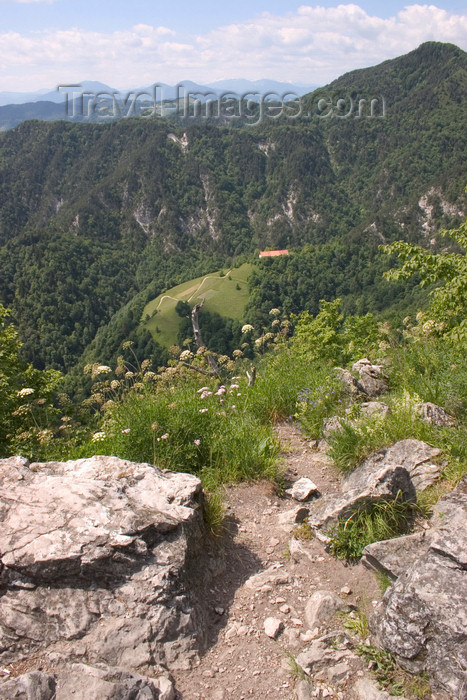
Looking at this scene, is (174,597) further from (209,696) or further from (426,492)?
(426,492)

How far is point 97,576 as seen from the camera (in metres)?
3.72

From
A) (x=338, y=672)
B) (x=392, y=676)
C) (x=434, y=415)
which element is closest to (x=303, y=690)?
(x=338, y=672)

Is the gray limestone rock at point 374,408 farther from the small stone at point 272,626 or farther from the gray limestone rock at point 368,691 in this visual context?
the gray limestone rock at point 368,691

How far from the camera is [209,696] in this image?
3391 mm

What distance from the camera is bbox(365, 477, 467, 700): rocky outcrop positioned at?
311 cm

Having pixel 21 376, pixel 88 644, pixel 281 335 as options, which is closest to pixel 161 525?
pixel 88 644

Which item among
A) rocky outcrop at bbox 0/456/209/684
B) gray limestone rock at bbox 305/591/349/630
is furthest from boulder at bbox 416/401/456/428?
rocky outcrop at bbox 0/456/209/684

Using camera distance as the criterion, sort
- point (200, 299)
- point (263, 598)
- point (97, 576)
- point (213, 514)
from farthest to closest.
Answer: point (200, 299) < point (213, 514) < point (263, 598) < point (97, 576)

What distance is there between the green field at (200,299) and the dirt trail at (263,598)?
97435mm

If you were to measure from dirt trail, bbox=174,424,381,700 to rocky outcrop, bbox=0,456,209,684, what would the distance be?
25cm

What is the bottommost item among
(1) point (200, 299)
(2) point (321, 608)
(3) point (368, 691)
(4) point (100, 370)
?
(1) point (200, 299)

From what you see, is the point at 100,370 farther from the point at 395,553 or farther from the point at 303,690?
the point at 303,690

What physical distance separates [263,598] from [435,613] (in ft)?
4.98

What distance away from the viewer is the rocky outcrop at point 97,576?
348cm
